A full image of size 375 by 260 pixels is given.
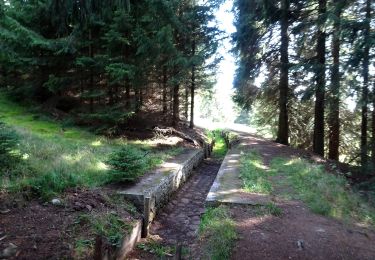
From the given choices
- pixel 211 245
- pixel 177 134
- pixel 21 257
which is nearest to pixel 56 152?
pixel 21 257

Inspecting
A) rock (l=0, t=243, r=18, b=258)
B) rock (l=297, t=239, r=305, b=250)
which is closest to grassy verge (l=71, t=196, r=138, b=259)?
rock (l=0, t=243, r=18, b=258)

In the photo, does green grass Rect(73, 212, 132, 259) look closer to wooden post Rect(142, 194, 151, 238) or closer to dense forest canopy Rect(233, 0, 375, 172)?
wooden post Rect(142, 194, 151, 238)

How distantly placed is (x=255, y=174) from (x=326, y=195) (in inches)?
84.0

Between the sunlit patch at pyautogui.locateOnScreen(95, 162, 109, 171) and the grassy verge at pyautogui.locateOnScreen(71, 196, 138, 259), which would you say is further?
the sunlit patch at pyautogui.locateOnScreen(95, 162, 109, 171)

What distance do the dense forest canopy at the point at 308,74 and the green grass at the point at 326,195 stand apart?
6.63ft

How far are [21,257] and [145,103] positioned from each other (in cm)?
1483

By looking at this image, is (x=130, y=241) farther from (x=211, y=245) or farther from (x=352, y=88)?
(x=352, y=88)

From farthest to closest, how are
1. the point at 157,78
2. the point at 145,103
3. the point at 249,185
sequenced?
the point at 145,103
the point at 157,78
the point at 249,185

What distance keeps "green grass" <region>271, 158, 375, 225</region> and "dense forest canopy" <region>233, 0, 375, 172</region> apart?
2.02m

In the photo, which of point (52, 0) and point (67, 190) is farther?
point (67, 190)

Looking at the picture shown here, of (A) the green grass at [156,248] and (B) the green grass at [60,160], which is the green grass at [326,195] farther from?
(B) the green grass at [60,160]

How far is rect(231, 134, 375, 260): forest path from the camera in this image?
4.95 m

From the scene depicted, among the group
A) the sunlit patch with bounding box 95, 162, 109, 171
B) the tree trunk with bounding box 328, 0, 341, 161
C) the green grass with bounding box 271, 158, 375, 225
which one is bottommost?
the green grass with bounding box 271, 158, 375, 225

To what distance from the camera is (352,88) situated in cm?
1096
